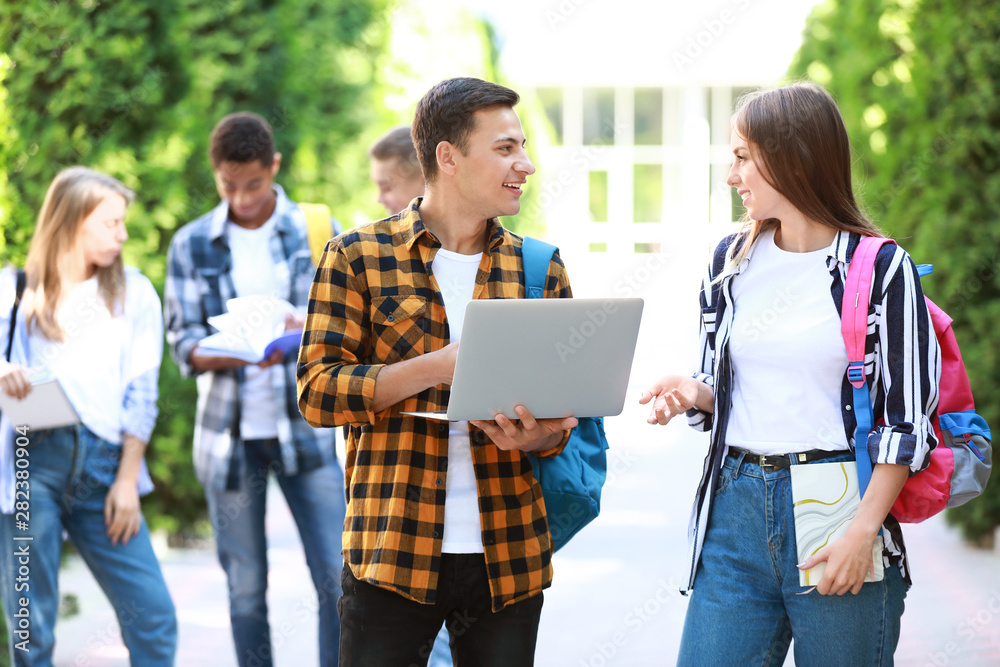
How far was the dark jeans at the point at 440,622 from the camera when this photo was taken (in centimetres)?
217

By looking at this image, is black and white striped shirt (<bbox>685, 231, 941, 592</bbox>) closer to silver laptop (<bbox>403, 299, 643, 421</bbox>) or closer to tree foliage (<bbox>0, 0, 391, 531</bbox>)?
silver laptop (<bbox>403, 299, 643, 421</bbox>)

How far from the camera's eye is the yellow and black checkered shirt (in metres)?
2.13

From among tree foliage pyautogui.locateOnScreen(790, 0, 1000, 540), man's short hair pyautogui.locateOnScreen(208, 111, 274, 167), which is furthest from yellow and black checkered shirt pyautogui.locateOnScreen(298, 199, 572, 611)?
tree foliage pyautogui.locateOnScreen(790, 0, 1000, 540)

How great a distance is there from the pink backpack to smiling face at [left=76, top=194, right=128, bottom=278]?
2.66 meters

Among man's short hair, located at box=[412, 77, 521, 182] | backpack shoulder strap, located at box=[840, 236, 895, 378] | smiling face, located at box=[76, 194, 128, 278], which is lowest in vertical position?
backpack shoulder strap, located at box=[840, 236, 895, 378]

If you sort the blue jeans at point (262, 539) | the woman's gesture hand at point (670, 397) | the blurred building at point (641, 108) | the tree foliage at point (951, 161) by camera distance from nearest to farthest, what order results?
the woman's gesture hand at point (670, 397), the blue jeans at point (262, 539), the tree foliage at point (951, 161), the blurred building at point (641, 108)

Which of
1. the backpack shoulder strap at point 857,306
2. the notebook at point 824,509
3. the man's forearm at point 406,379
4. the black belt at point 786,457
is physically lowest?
the notebook at point 824,509

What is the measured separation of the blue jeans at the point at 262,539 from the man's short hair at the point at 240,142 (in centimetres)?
111

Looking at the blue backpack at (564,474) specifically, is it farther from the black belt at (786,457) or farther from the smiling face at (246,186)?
the smiling face at (246,186)

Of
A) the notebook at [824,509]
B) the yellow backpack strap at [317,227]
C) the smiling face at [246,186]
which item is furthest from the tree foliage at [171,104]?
the notebook at [824,509]

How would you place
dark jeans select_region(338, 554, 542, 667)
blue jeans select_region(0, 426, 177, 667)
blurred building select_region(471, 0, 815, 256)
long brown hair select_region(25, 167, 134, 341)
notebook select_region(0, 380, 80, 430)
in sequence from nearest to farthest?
dark jeans select_region(338, 554, 542, 667) < notebook select_region(0, 380, 80, 430) < blue jeans select_region(0, 426, 177, 667) < long brown hair select_region(25, 167, 134, 341) < blurred building select_region(471, 0, 815, 256)

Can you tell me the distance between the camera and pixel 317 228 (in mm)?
3926

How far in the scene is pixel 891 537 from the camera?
6.94 feet

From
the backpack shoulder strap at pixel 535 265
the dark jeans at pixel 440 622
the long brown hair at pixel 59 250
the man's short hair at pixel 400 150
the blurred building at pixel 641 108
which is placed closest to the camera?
the dark jeans at pixel 440 622
